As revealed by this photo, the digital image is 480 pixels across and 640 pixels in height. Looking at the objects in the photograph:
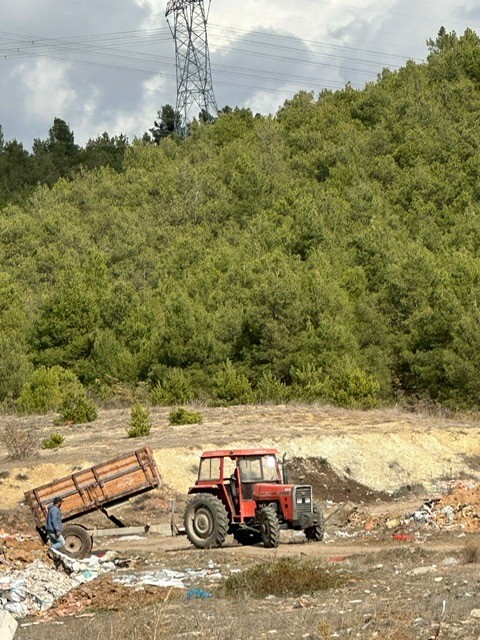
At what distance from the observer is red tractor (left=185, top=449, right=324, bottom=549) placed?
20.4 meters

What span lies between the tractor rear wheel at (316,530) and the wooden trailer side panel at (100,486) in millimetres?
3353

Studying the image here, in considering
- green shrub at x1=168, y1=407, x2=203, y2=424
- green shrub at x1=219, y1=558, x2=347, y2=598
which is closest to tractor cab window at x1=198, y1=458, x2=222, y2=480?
green shrub at x1=219, y1=558, x2=347, y2=598

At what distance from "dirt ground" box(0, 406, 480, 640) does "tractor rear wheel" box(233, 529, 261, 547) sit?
0.60 m

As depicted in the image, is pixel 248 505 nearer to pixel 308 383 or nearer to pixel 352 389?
pixel 352 389

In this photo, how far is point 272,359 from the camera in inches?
1825

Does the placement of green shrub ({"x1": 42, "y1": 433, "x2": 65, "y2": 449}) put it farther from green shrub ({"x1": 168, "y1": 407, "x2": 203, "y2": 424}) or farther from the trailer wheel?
the trailer wheel

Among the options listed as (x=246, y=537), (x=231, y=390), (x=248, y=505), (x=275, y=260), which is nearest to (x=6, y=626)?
(x=248, y=505)

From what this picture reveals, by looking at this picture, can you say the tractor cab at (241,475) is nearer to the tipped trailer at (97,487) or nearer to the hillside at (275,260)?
the tipped trailer at (97,487)

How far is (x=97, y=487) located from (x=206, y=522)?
2468 mm

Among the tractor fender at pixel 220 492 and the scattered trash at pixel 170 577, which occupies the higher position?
the tractor fender at pixel 220 492

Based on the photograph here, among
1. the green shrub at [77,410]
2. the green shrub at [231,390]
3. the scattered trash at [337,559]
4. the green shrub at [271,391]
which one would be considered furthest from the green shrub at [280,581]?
the green shrub at [271,391]

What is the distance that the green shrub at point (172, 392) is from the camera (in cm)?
4316

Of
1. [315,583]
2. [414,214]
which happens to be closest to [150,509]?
[315,583]

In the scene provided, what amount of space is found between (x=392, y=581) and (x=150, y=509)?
13.0 m
